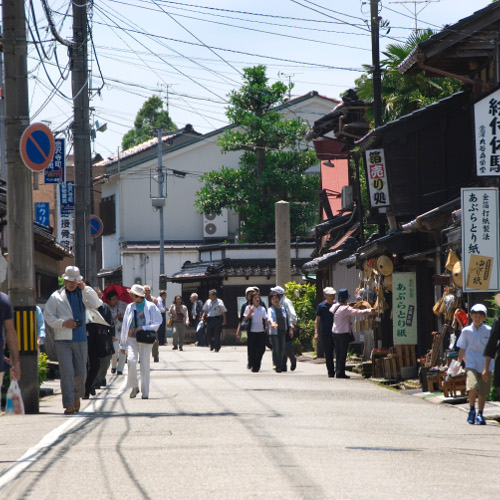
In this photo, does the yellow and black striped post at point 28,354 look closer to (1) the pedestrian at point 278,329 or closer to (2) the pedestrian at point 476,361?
(2) the pedestrian at point 476,361

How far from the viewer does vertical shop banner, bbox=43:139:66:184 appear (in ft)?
82.7

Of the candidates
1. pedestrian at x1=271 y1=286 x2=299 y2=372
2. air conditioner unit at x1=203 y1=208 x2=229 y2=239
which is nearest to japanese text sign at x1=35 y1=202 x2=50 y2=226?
air conditioner unit at x1=203 y1=208 x2=229 y2=239

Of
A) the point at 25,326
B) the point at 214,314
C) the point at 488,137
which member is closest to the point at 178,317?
the point at 214,314

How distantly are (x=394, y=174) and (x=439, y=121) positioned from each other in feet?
4.84

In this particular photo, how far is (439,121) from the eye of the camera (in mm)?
22250

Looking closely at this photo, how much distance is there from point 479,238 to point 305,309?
1698cm

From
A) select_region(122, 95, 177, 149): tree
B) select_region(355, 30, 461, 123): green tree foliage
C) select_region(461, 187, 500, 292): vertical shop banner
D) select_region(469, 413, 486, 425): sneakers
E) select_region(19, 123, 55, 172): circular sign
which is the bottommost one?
select_region(469, 413, 486, 425): sneakers

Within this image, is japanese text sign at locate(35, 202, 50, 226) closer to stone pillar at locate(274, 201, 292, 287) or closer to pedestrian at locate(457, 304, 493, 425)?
stone pillar at locate(274, 201, 292, 287)

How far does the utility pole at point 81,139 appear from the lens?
22750 millimetres

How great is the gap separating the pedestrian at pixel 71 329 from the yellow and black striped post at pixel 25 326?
0.21 meters

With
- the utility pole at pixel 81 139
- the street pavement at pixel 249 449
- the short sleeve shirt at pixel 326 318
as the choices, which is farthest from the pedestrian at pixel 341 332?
the utility pole at pixel 81 139

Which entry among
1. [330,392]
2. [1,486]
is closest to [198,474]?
[1,486]

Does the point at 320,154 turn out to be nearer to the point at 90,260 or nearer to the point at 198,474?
the point at 90,260

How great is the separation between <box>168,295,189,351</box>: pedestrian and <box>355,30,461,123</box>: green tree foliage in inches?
411
